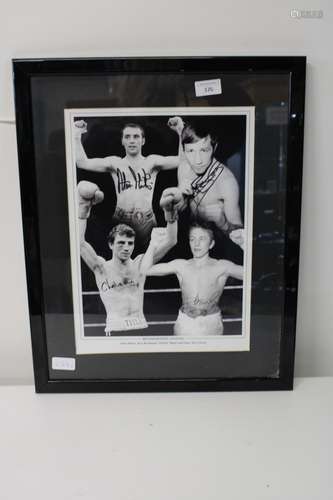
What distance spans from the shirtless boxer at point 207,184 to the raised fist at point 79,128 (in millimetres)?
170

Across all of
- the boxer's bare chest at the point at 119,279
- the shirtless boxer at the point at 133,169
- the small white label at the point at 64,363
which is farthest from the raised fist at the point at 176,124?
the small white label at the point at 64,363

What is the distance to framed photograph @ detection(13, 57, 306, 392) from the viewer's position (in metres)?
0.80

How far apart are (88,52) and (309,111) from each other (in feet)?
1.33

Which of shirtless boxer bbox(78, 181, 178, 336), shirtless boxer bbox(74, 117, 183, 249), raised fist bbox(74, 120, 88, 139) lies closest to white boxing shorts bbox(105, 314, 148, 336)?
shirtless boxer bbox(78, 181, 178, 336)

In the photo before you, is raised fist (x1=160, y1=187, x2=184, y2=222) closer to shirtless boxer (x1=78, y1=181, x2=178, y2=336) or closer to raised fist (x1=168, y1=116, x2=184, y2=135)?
shirtless boxer (x1=78, y1=181, x2=178, y2=336)

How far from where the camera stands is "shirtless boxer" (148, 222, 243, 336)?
0.85 m

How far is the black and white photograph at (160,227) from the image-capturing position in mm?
811

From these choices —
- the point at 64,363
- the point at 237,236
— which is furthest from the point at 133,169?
the point at 64,363

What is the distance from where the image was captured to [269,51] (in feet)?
2.69

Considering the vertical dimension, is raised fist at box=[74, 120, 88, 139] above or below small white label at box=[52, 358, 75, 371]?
above

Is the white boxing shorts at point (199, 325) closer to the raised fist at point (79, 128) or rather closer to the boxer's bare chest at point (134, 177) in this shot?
the boxer's bare chest at point (134, 177)

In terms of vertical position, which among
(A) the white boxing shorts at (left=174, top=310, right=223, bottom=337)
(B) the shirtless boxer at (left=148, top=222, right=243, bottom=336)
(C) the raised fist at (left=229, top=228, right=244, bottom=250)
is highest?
(C) the raised fist at (left=229, top=228, right=244, bottom=250)

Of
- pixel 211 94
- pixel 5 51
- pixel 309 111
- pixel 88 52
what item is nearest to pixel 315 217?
pixel 309 111
